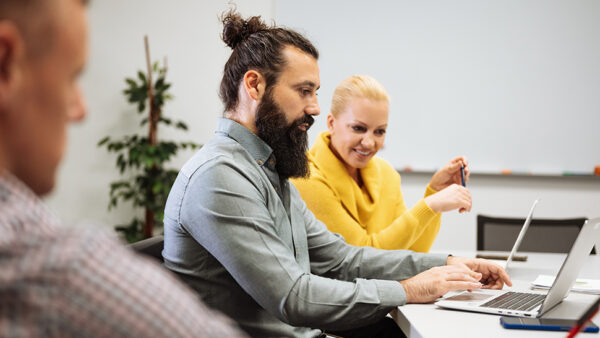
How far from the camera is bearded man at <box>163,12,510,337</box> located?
1.17m

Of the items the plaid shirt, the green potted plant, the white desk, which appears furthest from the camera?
the green potted plant

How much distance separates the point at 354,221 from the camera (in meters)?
2.02

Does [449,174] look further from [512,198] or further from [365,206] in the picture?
[512,198]

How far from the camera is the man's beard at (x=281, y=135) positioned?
1.45 meters

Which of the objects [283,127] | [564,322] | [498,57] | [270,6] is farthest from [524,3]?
[564,322]

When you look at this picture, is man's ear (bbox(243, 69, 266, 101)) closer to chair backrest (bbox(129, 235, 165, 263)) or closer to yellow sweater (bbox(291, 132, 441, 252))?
chair backrest (bbox(129, 235, 165, 263))

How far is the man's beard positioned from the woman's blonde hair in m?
0.65

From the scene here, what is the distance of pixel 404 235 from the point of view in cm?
A: 193

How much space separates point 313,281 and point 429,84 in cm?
282

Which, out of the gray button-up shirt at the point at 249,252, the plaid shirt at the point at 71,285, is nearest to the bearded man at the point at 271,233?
the gray button-up shirt at the point at 249,252

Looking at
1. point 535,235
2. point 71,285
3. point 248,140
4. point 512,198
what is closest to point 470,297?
point 248,140

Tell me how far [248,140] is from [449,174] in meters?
1.06

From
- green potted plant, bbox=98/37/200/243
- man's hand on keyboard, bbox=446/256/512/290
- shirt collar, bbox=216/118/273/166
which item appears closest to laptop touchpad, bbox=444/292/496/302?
man's hand on keyboard, bbox=446/256/512/290

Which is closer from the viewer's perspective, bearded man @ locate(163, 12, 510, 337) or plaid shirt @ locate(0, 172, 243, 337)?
plaid shirt @ locate(0, 172, 243, 337)
